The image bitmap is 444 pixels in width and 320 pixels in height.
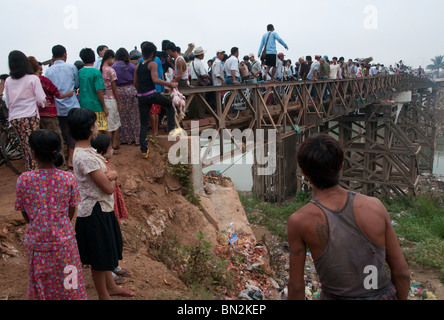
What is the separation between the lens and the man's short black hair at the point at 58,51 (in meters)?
4.68

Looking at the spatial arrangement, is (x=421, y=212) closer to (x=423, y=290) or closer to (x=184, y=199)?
(x=423, y=290)

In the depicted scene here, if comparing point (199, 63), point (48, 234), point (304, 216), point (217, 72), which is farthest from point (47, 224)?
point (217, 72)

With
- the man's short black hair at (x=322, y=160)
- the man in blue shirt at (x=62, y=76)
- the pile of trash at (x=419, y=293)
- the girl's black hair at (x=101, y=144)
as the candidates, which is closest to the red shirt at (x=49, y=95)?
the man in blue shirt at (x=62, y=76)

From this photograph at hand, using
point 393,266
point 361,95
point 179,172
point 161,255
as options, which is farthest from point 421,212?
point 393,266

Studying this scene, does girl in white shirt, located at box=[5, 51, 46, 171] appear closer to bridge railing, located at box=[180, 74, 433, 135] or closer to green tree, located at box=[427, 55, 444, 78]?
bridge railing, located at box=[180, 74, 433, 135]

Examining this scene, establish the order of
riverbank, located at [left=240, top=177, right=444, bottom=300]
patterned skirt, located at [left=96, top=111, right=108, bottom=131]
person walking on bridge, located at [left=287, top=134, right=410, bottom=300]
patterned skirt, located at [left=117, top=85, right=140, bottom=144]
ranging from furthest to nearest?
riverbank, located at [left=240, top=177, right=444, bottom=300] → patterned skirt, located at [left=117, top=85, right=140, bottom=144] → patterned skirt, located at [left=96, top=111, right=108, bottom=131] → person walking on bridge, located at [left=287, top=134, right=410, bottom=300]

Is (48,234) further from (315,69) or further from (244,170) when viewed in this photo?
(244,170)

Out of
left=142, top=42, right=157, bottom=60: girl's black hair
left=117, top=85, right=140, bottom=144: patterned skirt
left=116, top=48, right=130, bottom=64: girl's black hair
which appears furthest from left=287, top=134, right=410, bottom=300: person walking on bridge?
left=116, top=48, right=130, bottom=64: girl's black hair

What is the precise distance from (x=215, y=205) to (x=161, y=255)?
1946 millimetres

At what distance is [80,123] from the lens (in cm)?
251

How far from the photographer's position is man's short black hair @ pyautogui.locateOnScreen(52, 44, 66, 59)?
4676 millimetres

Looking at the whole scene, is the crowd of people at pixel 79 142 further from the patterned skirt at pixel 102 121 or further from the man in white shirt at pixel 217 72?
the man in white shirt at pixel 217 72

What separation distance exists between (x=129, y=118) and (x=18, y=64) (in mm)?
2110

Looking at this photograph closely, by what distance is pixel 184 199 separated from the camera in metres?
5.12
